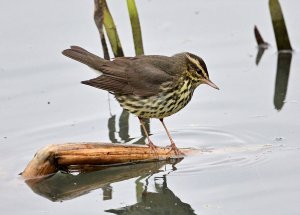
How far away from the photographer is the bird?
9812 mm

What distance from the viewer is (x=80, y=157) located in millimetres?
9203

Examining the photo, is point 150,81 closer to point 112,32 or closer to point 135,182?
point 135,182

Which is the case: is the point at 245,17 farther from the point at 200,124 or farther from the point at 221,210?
the point at 221,210

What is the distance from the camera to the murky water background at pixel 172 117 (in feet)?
28.9

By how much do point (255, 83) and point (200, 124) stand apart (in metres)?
1.30

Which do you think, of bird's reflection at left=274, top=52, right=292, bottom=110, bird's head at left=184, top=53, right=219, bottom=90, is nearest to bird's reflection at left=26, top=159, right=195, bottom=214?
bird's head at left=184, top=53, right=219, bottom=90

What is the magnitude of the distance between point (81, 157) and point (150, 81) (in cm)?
125

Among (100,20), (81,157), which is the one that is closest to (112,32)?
(100,20)

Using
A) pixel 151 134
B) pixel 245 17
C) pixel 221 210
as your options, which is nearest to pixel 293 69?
pixel 245 17

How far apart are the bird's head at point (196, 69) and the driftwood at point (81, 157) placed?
3.32 ft

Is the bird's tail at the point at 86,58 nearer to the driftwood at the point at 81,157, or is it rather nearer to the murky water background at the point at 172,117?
the murky water background at the point at 172,117

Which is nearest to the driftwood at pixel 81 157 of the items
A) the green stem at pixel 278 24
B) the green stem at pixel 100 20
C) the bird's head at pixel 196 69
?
the bird's head at pixel 196 69

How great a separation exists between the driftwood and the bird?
26 cm

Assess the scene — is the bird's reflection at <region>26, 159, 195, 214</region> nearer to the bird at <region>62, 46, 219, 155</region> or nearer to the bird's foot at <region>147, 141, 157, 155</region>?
the bird's foot at <region>147, 141, 157, 155</region>
